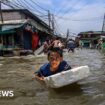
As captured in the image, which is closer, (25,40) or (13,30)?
(13,30)

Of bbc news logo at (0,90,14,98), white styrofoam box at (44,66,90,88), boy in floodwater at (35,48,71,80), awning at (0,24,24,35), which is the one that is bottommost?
bbc news logo at (0,90,14,98)

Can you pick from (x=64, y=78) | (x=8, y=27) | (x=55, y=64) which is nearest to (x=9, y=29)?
(x=8, y=27)

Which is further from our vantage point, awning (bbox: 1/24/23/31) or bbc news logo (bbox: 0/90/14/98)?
awning (bbox: 1/24/23/31)

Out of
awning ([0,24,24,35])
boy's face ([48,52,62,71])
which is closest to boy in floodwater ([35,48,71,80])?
boy's face ([48,52,62,71])

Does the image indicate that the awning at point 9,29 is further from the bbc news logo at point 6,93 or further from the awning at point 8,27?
the bbc news logo at point 6,93

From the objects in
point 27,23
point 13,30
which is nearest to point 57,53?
point 13,30

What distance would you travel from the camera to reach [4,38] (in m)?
29.4

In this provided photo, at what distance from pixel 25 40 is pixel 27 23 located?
2.41 meters

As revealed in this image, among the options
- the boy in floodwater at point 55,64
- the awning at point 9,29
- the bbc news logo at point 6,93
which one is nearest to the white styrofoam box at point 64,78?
the boy in floodwater at point 55,64

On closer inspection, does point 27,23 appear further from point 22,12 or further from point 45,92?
point 45,92

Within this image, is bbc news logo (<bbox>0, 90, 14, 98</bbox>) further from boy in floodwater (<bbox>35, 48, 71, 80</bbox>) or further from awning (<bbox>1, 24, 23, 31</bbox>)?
awning (<bbox>1, 24, 23, 31</bbox>)

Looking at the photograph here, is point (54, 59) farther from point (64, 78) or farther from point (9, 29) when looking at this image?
point (9, 29)

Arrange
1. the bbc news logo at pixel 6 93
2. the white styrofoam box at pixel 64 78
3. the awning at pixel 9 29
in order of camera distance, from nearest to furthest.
A: the white styrofoam box at pixel 64 78, the bbc news logo at pixel 6 93, the awning at pixel 9 29

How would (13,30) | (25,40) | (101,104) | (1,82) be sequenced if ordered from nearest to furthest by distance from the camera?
(101,104) < (1,82) < (13,30) < (25,40)
